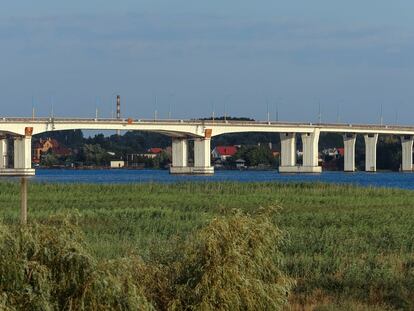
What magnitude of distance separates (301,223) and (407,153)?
370 ft

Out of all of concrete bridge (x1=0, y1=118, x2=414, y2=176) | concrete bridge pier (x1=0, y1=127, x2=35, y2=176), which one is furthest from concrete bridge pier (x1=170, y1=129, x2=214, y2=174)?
concrete bridge pier (x1=0, y1=127, x2=35, y2=176)

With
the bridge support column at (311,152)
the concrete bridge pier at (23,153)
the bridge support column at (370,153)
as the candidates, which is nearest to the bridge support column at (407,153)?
the bridge support column at (370,153)

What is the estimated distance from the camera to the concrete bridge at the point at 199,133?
106 meters

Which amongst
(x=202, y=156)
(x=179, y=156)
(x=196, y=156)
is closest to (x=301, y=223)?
(x=202, y=156)

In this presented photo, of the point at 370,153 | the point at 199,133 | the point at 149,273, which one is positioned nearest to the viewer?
the point at 149,273

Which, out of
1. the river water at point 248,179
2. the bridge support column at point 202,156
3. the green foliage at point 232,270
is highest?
the bridge support column at point 202,156

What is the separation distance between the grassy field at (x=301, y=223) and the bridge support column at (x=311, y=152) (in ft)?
224

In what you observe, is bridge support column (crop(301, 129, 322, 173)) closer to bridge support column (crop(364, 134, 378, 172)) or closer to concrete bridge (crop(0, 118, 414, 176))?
concrete bridge (crop(0, 118, 414, 176))

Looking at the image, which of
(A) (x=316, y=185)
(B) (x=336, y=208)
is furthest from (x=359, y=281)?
(A) (x=316, y=185)

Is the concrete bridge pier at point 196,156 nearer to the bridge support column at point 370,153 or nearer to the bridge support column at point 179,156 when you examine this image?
the bridge support column at point 179,156

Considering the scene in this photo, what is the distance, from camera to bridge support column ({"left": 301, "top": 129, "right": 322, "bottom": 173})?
126m

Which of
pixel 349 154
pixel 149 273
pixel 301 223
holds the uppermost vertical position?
pixel 349 154

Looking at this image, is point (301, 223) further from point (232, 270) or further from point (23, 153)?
point (23, 153)

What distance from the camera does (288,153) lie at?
128750 millimetres
